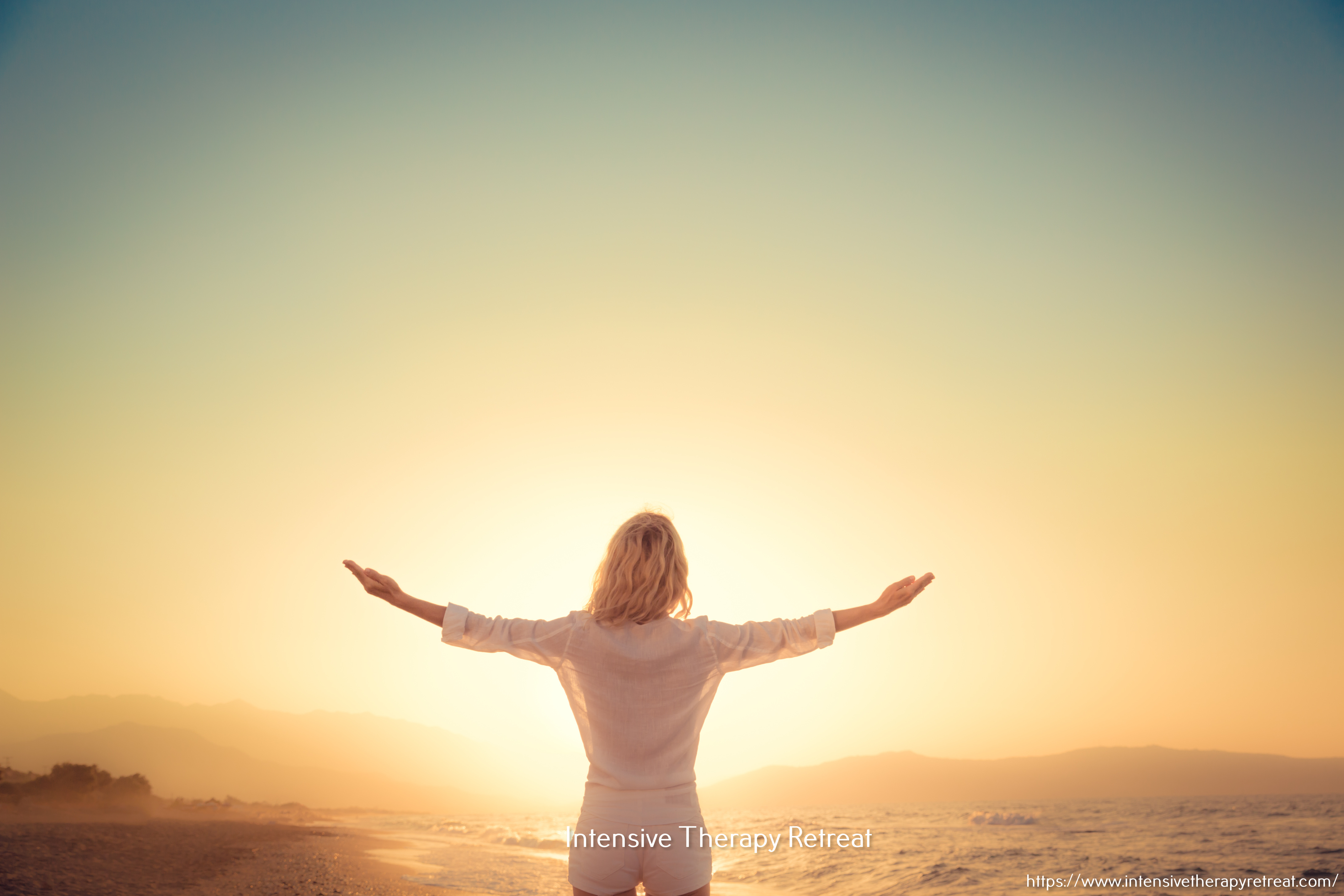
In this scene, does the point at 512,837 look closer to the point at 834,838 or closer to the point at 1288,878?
the point at 834,838

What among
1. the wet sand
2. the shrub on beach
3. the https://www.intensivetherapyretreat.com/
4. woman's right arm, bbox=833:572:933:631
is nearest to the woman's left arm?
woman's right arm, bbox=833:572:933:631

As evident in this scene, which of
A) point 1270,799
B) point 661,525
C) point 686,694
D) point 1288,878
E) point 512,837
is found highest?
point 661,525

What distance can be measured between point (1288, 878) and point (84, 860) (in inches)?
1045

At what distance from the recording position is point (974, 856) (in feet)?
74.8

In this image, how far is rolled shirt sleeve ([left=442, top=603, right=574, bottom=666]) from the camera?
8.47 ft

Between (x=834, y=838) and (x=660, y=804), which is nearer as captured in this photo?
(x=660, y=804)

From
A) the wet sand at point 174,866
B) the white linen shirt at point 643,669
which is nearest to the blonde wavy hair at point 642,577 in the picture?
the white linen shirt at point 643,669

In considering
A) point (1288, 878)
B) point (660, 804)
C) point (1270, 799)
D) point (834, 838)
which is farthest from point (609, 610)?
point (1270, 799)

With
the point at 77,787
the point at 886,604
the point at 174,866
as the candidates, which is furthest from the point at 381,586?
the point at 77,787

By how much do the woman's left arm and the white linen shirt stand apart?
12 centimetres

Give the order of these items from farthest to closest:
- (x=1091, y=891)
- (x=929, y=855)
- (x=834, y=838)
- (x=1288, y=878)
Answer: (x=834, y=838) → (x=929, y=855) → (x=1288, y=878) → (x=1091, y=891)

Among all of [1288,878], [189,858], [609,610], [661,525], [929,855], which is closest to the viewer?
[609,610]

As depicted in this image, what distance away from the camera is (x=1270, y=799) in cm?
6650

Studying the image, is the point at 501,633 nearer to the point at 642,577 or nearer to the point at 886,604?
the point at 642,577
